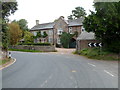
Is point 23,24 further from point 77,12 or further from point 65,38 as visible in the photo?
point 65,38

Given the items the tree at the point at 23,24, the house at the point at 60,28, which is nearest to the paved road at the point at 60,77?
the house at the point at 60,28

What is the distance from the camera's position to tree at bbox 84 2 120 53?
21.8 meters

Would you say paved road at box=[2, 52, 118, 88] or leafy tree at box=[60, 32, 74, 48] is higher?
leafy tree at box=[60, 32, 74, 48]

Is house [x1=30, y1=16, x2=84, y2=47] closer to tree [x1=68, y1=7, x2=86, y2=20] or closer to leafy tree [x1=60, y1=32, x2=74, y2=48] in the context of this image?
leafy tree [x1=60, y1=32, x2=74, y2=48]

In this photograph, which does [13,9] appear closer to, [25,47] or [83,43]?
[83,43]

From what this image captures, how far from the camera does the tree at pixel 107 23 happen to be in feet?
71.4

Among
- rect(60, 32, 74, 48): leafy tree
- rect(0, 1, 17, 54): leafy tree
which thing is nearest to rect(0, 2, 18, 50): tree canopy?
rect(0, 1, 17, 54): leafy tree

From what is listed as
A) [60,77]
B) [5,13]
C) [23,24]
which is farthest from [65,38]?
[23,24]

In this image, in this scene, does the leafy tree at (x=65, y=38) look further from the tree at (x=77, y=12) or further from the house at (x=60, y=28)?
the tree at (x=77, y=12)

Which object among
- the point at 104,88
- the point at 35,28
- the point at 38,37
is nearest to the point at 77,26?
the point at 38,37

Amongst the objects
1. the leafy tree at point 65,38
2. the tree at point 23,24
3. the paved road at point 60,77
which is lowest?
the paved road at point 60,77

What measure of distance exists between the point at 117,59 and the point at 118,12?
6229mm

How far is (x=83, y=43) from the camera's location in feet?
119

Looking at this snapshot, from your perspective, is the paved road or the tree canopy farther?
the tree canopy
